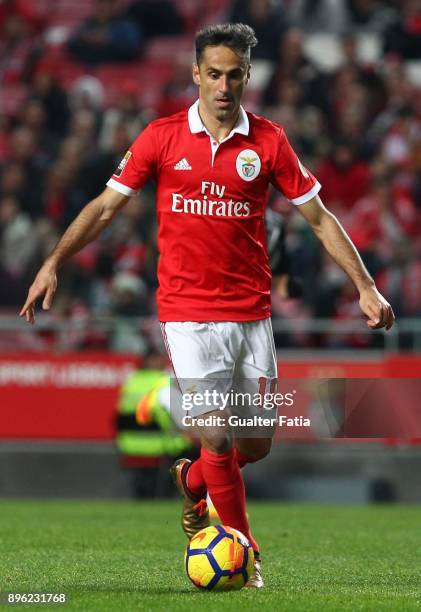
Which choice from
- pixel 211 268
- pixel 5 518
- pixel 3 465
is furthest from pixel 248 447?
pixel 3 465

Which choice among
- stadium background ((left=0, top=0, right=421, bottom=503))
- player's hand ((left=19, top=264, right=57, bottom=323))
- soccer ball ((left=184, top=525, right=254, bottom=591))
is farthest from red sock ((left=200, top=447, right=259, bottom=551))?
stadium background ((left=0, top=0, right=421, bottom=503))

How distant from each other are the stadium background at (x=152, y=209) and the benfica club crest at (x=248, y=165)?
5.26 metres

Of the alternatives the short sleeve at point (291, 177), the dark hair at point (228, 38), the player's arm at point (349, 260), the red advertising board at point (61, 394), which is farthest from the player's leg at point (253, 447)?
the red advertising board at point (61, 394)

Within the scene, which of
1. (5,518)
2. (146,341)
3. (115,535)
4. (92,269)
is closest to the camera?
(115,535)

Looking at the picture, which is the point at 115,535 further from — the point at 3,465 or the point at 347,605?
the point at 3,465

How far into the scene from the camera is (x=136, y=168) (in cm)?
659

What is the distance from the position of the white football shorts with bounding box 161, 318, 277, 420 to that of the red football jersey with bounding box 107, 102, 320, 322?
2.4 inches

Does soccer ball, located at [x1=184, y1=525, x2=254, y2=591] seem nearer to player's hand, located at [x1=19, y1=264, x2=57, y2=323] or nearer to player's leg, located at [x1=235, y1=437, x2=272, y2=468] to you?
player's leg, located at [x1=235, y1=437, x2=272, y2=468]

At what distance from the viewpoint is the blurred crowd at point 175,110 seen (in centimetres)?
1534

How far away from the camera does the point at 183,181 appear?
656 centimetres

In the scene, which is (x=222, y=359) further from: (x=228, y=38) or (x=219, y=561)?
(x=228, y=38)

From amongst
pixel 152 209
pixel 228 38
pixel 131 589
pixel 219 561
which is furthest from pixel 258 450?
pixel 152 209

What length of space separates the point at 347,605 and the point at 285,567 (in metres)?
1.76

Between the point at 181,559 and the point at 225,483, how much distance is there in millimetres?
1467
